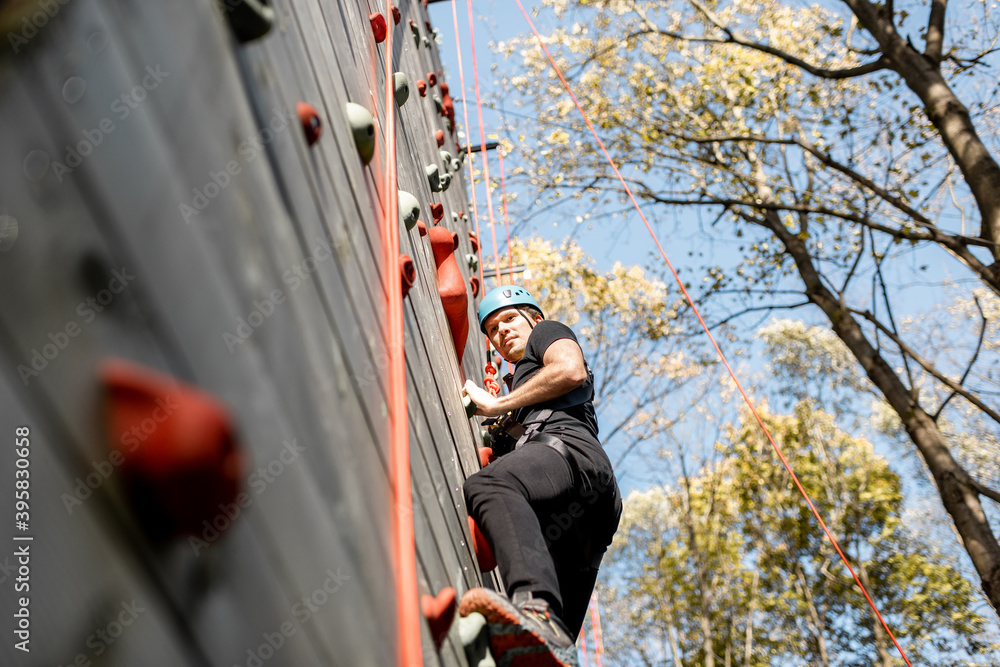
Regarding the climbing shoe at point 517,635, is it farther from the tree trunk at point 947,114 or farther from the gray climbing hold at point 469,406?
the tree trunk at point 947,114

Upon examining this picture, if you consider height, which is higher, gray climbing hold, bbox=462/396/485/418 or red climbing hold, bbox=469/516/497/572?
gray climbing hold, bbox=462/396/485/418

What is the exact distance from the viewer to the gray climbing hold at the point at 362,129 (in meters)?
1.92

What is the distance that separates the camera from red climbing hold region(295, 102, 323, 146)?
1.44 metres

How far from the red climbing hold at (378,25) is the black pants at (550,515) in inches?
63.1

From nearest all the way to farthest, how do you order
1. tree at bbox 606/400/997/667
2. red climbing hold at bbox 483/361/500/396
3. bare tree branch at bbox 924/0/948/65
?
1. red climbing hold at bbox 483/361/500/396
2. bare tree branch at bbox 924/0/948/65
3. tree at bbox 606/400/997/667

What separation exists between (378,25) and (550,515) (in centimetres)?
188

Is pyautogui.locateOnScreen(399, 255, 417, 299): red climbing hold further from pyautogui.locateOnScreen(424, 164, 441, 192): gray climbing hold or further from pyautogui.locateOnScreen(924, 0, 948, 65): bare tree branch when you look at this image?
pyautogui.locateOnScreen(924, 0, 948, 65): bare tree branch

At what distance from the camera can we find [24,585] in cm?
88

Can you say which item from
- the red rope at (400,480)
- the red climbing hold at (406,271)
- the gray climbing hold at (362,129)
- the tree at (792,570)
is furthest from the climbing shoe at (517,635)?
the tree at (792,570)

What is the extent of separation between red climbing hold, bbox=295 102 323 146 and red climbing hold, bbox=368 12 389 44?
1.55 m

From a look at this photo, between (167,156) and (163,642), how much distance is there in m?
0.58

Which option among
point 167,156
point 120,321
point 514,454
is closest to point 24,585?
point 120,321

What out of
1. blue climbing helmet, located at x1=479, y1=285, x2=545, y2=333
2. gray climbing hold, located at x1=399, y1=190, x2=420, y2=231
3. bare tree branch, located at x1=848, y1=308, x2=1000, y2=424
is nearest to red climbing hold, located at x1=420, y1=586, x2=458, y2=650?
gray climbing hold, located at x1=399, y1=190, x2=420, y2=231

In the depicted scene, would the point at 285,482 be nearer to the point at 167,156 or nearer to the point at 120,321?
the point at 120,321
